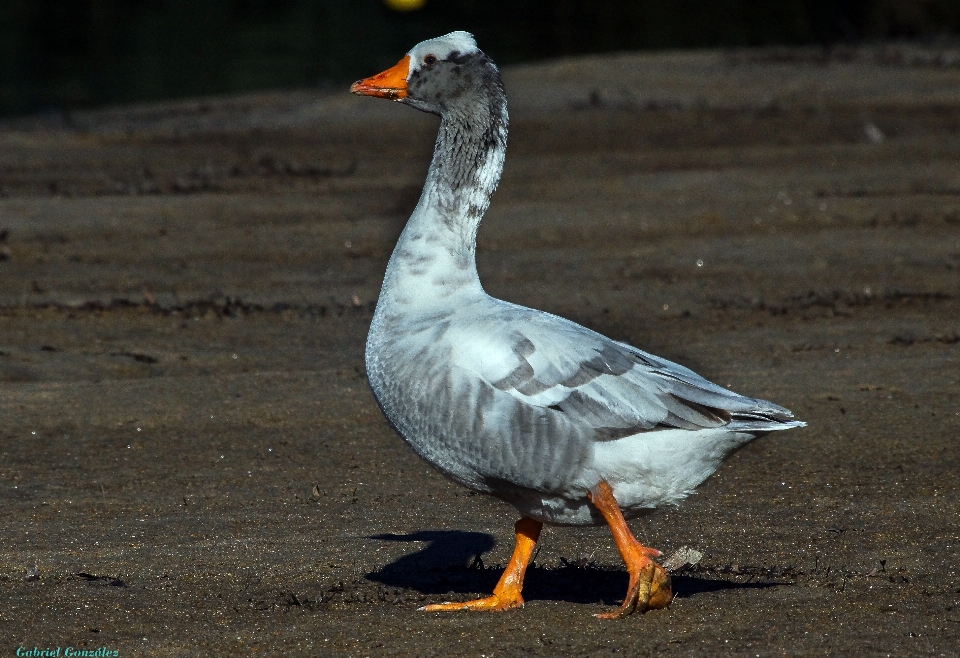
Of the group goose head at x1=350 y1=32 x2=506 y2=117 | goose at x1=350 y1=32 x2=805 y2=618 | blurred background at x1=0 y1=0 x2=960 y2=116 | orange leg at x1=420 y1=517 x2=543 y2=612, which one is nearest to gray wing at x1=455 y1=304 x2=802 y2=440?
goose at x1=350 y1=32 x2=805 y2=618

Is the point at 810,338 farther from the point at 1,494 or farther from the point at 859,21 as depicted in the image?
the point at 859,21

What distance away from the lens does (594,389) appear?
5047 millimetres

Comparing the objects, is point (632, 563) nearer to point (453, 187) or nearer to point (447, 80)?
point (453, 187)

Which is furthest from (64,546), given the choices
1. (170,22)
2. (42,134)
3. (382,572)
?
(170,22)

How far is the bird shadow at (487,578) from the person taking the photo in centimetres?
557

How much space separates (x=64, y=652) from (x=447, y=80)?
8.80 feet

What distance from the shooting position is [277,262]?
12625mm

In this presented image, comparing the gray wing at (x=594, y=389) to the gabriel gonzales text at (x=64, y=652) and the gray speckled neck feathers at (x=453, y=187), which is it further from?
the gabriel gonzales text at (x=64, y=652)

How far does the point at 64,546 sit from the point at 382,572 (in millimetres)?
1541

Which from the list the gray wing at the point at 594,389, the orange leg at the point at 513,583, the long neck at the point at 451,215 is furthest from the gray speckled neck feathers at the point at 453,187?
Answer: the orange leg at the point at 513,583

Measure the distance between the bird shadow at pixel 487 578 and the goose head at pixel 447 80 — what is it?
6.45 feet

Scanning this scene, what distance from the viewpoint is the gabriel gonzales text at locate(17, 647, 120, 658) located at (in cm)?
484

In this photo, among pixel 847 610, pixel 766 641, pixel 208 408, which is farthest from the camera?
pixel 208 408

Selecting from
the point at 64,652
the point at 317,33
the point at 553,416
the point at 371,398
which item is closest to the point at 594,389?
the point at 553,416
